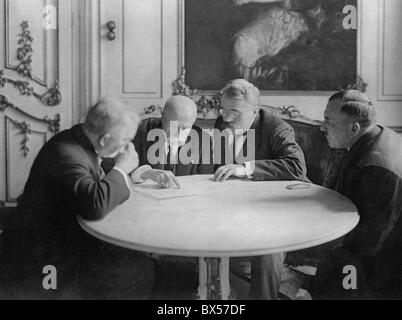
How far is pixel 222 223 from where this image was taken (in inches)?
41.8

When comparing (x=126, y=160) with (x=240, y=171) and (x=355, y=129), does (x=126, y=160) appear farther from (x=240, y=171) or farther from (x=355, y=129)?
(x=355, y=129)

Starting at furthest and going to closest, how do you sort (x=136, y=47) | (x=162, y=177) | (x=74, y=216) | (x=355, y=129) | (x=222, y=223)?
1. (x=136, y=47)
2. (x=162, y=177)
3. (x=355, y=129)
4. (x=74, y=216)
5. (x=222, y=223)

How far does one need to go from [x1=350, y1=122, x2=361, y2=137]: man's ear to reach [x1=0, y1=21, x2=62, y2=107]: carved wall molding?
3.46 ft

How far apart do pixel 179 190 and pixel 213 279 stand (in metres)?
0.33

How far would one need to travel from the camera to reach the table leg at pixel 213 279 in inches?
48.1

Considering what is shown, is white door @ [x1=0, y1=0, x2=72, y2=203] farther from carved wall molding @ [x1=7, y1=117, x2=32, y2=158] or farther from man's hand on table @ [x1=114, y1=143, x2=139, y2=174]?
man's hand on table @ [x1=114, y1=143, x2=139, y2=174]

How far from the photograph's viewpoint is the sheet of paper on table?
4.43 feet

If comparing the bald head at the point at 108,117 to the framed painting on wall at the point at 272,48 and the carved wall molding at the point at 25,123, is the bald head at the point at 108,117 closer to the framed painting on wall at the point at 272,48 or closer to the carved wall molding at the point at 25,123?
the carved wall molding at the point at 25,123

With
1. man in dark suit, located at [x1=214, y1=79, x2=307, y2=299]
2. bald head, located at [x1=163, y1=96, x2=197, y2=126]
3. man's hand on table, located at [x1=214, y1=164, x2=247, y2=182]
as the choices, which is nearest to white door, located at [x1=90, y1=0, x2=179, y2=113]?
bald head, located at [x1=163, y1=96, x2=197, y2=126]

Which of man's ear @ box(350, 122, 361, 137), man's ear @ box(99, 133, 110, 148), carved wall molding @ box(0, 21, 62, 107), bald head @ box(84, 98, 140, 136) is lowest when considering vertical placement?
man's ear @ box(99, 133, 110, 148)

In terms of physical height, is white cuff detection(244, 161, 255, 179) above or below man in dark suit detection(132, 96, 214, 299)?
below

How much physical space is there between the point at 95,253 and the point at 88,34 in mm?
846

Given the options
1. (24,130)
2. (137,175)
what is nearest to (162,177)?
(137,175)
